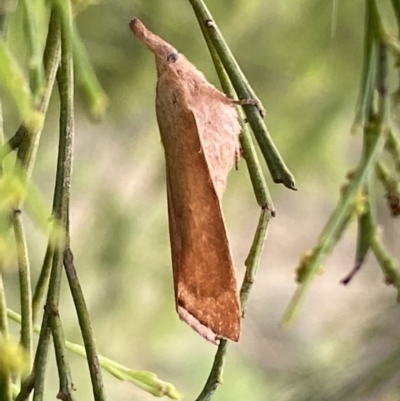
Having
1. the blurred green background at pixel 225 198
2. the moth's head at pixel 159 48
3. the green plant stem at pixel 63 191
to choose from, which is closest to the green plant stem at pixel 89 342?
the green plant stem at pixel 63 191

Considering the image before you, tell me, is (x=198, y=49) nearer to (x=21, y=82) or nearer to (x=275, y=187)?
(x=275, y=187)

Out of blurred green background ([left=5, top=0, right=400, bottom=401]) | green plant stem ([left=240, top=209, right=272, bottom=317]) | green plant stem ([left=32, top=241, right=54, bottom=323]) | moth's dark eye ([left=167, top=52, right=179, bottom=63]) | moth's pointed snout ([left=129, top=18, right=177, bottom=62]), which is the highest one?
blurred green background ([left=5, top=0, right=400, bottom=401])

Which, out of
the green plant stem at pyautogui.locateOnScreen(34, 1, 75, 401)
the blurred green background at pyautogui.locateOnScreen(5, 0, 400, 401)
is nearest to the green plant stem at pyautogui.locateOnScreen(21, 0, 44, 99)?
the green plant stem at pyautogui.locateOnScreen(34, 1, 75, 401)

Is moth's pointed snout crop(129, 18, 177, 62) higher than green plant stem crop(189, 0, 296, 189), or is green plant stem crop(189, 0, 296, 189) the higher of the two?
moth's pointed snout crop(129, 18, 177, 62)

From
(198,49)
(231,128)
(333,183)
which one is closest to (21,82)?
(231,128)

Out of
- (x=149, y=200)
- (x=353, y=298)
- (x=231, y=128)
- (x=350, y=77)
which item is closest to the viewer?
(x=231, y=128)

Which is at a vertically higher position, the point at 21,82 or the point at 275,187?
the point at 275,187

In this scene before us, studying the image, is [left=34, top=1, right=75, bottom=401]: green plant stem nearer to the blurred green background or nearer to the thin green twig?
the thin green twig

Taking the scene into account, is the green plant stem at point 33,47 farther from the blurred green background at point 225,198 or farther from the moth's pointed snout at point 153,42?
the blurred green background at point 225,198
